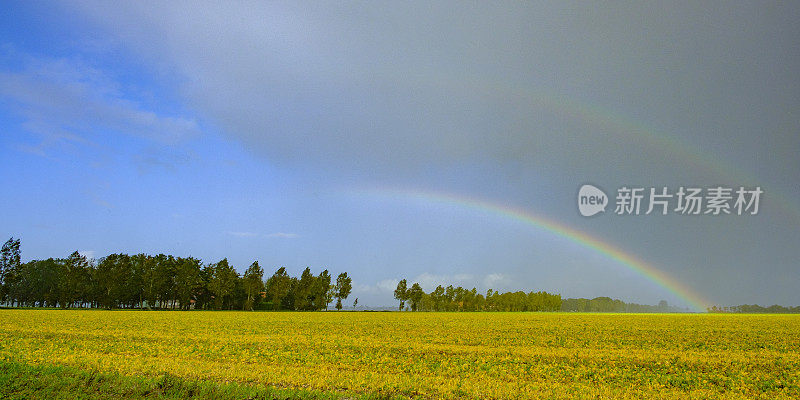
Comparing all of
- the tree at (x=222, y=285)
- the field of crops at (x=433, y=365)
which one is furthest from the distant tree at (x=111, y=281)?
the field of crops at (x=433, y=365)

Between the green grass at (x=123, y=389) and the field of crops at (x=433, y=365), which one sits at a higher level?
the green grass at (x=123, y=389)

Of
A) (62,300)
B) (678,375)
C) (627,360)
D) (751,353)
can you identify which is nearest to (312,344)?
(627,360)

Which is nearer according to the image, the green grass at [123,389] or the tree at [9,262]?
the green grass at [123,389]

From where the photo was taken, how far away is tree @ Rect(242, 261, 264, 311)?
144m

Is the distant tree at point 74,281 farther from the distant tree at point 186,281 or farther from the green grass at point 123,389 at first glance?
the green grass at point 123,389

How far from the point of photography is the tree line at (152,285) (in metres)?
131

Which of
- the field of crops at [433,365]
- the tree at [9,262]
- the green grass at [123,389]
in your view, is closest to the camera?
the green grass at [123,389]

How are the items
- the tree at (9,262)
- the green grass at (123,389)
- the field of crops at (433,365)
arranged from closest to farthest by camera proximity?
the green grass at (123,389) < the field of crops at (433,365) < the tree at (9,262)

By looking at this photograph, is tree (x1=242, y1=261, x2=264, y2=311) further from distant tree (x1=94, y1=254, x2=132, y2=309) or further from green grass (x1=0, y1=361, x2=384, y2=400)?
green grass (x1=0, y1=361, x2=384, y2=400)

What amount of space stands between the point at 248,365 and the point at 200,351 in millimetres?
6737

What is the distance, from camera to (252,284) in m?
145

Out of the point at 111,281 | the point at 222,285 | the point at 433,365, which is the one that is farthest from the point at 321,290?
the point at 433,365

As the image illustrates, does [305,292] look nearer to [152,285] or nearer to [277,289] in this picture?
[277,289]

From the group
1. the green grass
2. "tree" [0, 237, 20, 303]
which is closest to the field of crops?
the green grass
